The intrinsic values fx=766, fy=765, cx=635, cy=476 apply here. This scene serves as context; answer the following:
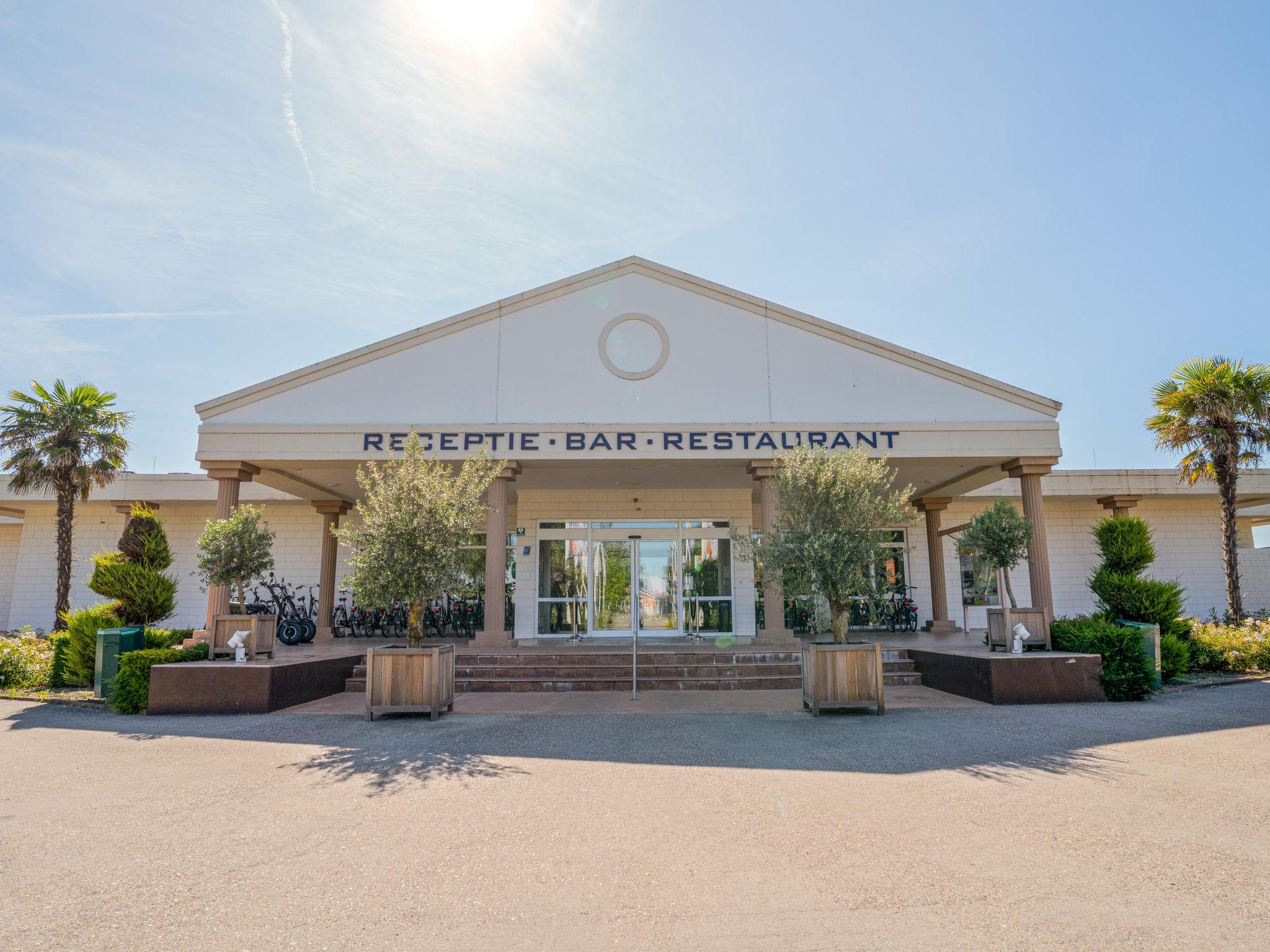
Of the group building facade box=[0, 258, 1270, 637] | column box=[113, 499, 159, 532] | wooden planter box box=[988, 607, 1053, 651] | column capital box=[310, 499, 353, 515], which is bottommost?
wooden planter box box=[988, 607, 1053, 651]

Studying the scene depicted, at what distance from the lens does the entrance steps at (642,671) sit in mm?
11258

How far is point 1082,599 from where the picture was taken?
19.0 meters

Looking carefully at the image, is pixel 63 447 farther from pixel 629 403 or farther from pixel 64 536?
pixel 629 403

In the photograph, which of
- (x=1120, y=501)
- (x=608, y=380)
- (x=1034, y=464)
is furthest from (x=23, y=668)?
(x=1120, y=501)

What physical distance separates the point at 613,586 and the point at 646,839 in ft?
39.0

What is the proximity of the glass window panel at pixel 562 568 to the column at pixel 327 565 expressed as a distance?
5.10 metres

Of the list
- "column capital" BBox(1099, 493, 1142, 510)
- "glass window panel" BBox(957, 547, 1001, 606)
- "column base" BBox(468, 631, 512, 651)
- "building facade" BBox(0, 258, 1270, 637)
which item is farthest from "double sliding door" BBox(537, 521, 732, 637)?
"column capital" BBox(1099, 493, 1142, 510)

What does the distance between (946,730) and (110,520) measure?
20.7 metres

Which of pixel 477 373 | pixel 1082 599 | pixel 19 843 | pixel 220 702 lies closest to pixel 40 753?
pixel 220 702

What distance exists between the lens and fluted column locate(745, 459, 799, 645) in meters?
13.0

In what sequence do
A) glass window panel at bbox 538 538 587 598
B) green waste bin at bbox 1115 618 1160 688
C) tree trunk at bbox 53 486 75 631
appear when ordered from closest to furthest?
green waste bin at bbox 1115 618 1160 688
tree trunk at bbox 53 486 75 631
glass window panel at bbox 538 538 587 598

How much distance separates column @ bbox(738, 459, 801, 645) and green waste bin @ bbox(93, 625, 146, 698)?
9306 mm

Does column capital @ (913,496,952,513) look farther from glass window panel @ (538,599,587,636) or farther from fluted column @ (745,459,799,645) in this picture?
glass window panel @ (538,599,587,636)

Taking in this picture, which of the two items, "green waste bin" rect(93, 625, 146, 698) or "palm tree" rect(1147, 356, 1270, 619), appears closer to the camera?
"green waste bin" rect(93, 625, 146, 698)
